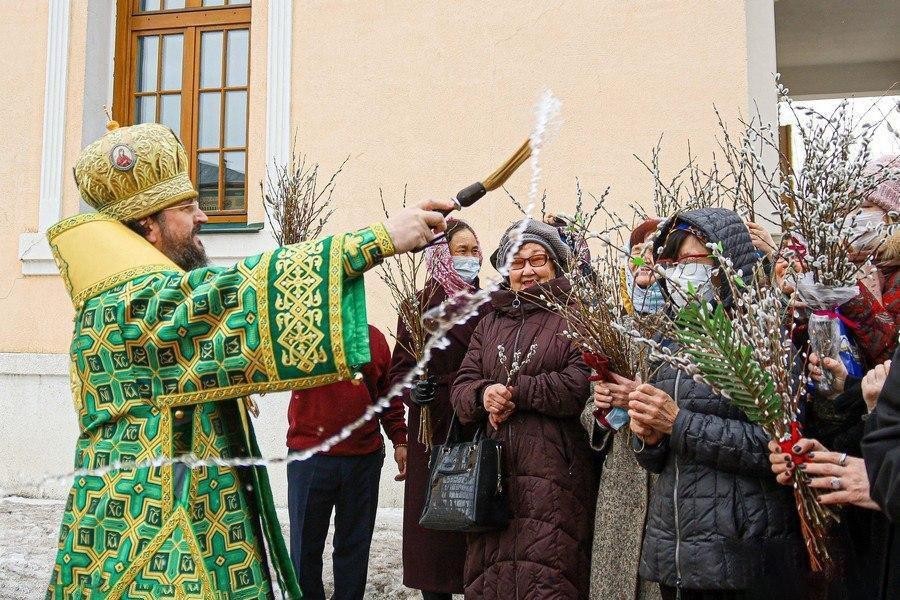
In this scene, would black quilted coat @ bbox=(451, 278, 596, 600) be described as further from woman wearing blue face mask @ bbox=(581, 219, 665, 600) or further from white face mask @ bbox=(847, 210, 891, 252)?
white face mask @ bbox=(847, 210, 891, 252)

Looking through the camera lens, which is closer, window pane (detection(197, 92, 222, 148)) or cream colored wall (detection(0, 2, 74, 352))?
cream colored wall (detection(0, 2, 74, 352))

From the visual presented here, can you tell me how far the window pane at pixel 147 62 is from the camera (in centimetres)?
788

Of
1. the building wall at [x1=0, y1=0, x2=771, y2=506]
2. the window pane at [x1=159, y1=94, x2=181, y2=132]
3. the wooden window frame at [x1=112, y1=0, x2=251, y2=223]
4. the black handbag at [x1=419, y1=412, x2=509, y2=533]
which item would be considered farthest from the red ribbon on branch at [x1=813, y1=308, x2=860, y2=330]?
the window pane at [x1=159, y1=94, x2=181, y2=132]

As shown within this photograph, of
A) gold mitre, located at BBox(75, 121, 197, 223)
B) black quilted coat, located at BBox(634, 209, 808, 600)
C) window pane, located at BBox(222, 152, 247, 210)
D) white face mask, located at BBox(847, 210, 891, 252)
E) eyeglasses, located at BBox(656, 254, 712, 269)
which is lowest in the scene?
black quilted coat, located at BBox(634, 209, 808, 600)

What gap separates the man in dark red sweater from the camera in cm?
461

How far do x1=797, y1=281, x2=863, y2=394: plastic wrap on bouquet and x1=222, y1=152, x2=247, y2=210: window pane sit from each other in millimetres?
5523

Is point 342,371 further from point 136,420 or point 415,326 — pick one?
point 415,326

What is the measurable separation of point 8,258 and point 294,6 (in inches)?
122

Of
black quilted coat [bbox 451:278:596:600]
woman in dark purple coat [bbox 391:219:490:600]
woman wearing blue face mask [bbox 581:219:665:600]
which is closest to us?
woman wearing blue face mask [bbox 581:219:665:600]

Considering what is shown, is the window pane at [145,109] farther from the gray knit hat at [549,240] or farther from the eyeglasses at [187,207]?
the eyeglasses at [187,207]

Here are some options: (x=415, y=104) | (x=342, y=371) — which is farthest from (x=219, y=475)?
(x=415, y=104)

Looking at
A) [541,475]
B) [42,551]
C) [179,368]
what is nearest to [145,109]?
[42,551]

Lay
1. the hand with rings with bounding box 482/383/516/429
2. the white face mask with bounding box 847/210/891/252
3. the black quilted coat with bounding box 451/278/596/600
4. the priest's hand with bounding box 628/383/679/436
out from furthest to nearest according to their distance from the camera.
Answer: the hand with rings with bounding box 482/383/516/429
the black quilted coat with bounding box 451/278/596/600
the priest's hand with bounding box 628/383/679/436
the white face mask with bounding box 847/210/891/252

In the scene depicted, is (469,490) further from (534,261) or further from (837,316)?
(837,316)
